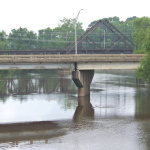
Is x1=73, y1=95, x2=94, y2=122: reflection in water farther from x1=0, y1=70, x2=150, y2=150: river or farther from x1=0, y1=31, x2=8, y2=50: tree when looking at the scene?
x1=0, y1=31, x2=8, y2=50: tree

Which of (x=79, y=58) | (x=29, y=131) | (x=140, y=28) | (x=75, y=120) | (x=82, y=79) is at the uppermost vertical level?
(x=140, y=28)

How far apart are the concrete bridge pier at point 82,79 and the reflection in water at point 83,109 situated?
146 cm

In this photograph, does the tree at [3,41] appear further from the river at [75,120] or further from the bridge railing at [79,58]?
the bridge railing at [79,58]

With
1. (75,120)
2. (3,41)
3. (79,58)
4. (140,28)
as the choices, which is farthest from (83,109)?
(3,41)

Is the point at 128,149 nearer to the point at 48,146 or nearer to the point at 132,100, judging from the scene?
the point at 48,146

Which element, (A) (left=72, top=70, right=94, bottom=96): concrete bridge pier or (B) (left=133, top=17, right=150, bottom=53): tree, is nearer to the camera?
(A) (left=72, top=70, right=94, bottom=96): concrete bridge pier

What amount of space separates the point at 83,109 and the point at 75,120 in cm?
716

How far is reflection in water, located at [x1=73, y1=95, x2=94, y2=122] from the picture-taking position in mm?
43569

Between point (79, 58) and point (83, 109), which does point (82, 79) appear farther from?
point (83, 109)

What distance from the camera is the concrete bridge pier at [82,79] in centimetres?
5609

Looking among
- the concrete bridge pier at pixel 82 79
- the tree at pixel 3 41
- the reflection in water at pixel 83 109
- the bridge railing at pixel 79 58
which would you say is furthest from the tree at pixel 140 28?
the tree at pixel 3 41

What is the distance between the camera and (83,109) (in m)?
48.2

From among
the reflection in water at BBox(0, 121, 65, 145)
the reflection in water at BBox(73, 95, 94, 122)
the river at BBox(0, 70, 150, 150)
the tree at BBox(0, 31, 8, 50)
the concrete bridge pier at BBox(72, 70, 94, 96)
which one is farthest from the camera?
the tree at BBox(0, 31, 8, 50)

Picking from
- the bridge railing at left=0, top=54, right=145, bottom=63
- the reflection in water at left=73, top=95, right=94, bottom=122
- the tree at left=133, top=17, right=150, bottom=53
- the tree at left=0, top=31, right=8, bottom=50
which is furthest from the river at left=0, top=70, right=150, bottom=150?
the tree at left=0, top=31, right=8, bottom=50
